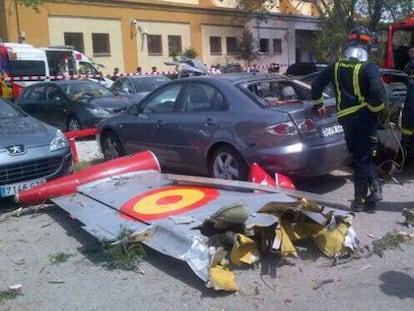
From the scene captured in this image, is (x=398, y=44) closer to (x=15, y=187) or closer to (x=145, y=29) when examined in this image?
(x=15, y=187)

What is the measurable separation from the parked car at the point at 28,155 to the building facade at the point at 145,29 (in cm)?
1838

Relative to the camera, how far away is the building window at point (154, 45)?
1302 inches

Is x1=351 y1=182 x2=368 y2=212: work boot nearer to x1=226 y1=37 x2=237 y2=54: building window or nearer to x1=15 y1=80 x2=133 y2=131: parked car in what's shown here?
x1=15 y1=80 x2=133 y2=131: parked car

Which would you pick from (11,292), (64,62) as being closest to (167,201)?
(11,292)

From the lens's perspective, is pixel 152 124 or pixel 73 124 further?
pixel 73 124

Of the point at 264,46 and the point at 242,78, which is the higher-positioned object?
the point at 264,46

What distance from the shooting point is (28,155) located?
270 inches

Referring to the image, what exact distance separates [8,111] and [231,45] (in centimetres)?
3253

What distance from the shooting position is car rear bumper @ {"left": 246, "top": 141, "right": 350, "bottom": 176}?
6.34 m

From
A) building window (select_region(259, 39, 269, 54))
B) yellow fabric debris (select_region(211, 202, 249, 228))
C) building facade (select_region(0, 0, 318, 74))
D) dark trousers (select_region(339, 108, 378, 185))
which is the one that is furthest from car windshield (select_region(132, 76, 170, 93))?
building window (select_region(259, 39, 269, 54))

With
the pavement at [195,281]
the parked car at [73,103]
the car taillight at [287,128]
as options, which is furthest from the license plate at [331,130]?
the parked car at [73,103]

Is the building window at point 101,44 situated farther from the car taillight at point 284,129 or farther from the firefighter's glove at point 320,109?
the car taillight at point 284,129

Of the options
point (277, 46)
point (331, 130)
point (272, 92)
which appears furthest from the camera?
point (277, 46)

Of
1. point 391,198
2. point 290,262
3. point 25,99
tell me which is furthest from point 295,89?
point 25,99
